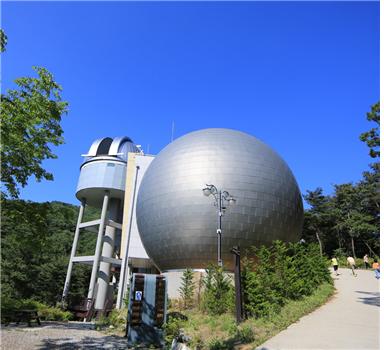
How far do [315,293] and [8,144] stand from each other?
1637 centimetres

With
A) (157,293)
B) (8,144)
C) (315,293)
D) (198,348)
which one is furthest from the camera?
(315,293)

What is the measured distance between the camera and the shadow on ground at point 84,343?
11.5 meters

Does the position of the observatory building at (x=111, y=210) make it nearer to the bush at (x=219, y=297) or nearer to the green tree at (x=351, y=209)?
the bush at (x=219, y=297)

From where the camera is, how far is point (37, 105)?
14.6 m

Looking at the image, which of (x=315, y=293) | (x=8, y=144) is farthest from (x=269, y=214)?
(x=8, y=144)

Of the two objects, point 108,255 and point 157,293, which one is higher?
point 108,255

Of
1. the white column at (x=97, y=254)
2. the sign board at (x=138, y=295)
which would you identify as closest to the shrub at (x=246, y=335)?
the sign board at (x=138, y=295)

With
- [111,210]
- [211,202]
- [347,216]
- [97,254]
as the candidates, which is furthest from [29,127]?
[347,216]

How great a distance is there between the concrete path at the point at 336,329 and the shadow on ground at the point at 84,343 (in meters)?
5.45

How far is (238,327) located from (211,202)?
1016 centimetres

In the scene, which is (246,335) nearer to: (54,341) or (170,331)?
(170,331)

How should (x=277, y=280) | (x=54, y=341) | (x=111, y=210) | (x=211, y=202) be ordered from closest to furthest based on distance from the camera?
(x=54, y=341), (x=277, y=280), (x=211, y=202), (x=111, y=210)

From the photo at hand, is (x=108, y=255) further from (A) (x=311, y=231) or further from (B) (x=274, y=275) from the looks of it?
(A) (x=311, y=231)

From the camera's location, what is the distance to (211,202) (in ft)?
72.9
